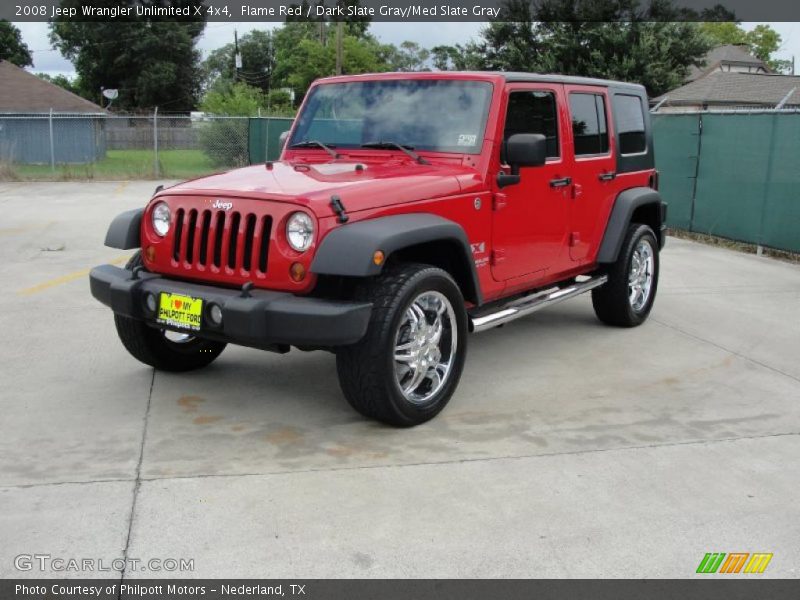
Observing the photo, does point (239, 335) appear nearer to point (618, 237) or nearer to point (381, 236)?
point (381, 236)

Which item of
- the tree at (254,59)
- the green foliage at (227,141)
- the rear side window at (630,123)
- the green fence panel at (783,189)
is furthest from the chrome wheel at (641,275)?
the tree at (254,59)

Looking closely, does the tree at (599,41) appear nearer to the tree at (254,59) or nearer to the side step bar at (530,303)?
the side step bar at (530,303)

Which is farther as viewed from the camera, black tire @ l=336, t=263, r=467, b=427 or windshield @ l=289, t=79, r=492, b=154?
windshield @ l=289, t=79, r=492, b=154

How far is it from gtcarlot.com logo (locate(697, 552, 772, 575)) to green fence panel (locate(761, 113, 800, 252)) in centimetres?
819

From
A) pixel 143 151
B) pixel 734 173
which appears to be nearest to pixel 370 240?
pixel 734 173

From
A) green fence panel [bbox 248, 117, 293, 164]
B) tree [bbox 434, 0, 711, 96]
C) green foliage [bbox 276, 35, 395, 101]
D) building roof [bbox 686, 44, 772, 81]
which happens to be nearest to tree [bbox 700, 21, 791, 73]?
building roof [bbox 686, 44, 772, 81]

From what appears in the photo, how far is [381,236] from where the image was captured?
13.6 ft

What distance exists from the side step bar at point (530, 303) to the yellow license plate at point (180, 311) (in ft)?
5.54

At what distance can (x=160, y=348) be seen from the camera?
212 inches

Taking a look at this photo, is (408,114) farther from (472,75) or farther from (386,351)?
(386,351)

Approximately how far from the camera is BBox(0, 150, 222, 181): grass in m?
21.4

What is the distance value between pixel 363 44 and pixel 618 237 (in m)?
56.5

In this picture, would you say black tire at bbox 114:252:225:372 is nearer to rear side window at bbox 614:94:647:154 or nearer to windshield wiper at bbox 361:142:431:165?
windshield wiper at bbox 361:142:431:165

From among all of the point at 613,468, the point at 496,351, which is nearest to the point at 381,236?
the point at 613,468
